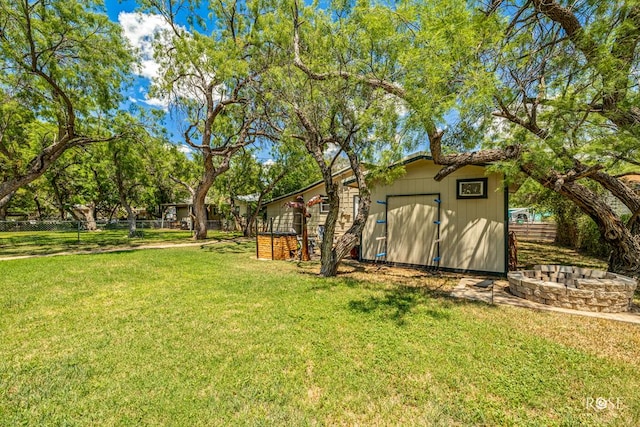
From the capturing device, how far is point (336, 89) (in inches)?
253

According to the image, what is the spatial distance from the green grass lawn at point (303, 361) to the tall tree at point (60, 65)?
8.53m

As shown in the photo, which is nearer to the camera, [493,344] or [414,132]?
[493,344]

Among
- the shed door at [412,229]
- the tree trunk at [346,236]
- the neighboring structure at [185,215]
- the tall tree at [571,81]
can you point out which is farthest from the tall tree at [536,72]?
the neighboring structure at [185,215]

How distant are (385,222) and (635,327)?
528cm

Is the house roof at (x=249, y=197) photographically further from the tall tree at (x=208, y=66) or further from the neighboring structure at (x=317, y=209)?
the tall tree at (x=208, y=66)

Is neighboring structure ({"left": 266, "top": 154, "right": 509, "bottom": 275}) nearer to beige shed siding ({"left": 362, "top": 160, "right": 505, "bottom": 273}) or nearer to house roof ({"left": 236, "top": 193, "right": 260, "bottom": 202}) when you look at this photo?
beige shed siding ({"left": 362, "top": 160, "right": 505, "bottom": 273})

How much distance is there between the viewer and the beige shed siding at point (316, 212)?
459 inches

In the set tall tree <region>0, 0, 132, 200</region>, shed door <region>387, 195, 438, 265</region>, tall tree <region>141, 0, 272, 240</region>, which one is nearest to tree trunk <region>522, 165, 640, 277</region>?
shed door <region>387, 195, 438, 265</region>

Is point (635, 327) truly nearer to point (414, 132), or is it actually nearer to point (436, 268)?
point (436, 268)

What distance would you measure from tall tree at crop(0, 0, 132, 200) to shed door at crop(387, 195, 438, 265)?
38.4 feet

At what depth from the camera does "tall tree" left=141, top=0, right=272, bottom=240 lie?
1007 cm

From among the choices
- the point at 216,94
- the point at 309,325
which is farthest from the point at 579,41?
the point at 216,94

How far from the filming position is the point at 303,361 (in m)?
2.87

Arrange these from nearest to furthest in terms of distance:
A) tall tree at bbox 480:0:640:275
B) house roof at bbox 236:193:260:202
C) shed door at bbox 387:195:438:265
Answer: tall tree at bbox 480:0:640:275 < shed door at bbox 387:195:438:265 < house roof at bbox 236:193:260:202
